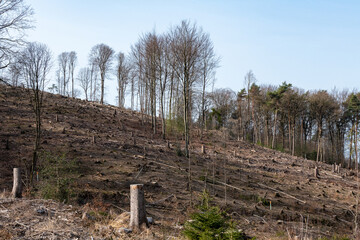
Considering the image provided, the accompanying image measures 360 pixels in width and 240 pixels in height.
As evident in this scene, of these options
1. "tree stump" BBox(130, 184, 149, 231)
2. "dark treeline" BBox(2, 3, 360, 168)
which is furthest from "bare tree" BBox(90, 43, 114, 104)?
"tree stump" BBox(130, 184, 149, 231)

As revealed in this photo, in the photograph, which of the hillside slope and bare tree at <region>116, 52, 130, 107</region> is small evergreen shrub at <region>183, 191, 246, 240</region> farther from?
bare tree at <region>116, 52, 130, 107</region>

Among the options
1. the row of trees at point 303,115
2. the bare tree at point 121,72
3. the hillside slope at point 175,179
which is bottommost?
the hillside slope at point 175,179

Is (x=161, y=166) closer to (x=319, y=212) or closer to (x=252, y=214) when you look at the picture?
(x=252, y=214)

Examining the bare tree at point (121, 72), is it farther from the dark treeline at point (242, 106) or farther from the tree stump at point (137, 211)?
the tree stump at point (137, 211)

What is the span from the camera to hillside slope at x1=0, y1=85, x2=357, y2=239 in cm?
1083

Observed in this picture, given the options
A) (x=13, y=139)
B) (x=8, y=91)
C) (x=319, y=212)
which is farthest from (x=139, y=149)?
(x=8, y=91)

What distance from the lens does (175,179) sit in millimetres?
14773

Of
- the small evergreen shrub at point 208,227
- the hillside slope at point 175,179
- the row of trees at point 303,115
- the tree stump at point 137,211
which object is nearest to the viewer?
the small evergreen shrub at point 208,227

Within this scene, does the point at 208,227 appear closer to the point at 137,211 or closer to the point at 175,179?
the point at 137,211

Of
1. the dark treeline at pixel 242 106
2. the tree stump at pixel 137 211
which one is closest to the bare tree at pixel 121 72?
the dark treeline at pixel 242 106

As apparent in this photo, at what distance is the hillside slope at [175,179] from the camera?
1083 cm

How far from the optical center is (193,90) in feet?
88.3

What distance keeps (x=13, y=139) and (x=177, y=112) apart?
569 inches

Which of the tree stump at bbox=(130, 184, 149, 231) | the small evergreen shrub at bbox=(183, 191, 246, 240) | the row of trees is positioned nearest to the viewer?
the small evergreen shrub at bbox=(183, 191, 246, 240)
